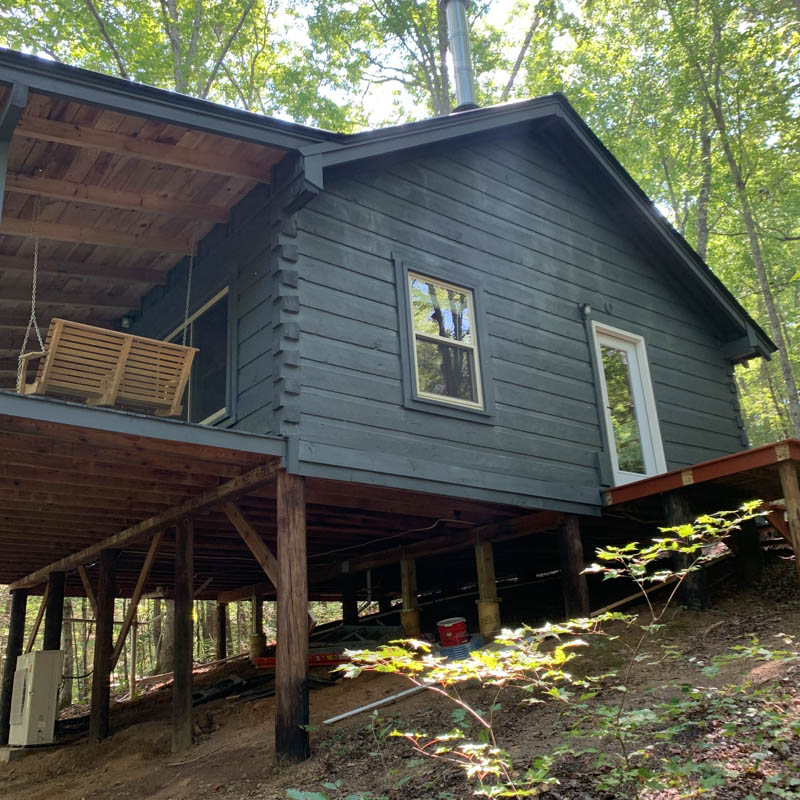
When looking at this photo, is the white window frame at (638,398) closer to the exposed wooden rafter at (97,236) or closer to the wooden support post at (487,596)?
the wooden support post at (487,596)

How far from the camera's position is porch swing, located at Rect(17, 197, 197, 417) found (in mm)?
6578

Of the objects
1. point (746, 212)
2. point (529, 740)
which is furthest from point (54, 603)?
point (746, 212)

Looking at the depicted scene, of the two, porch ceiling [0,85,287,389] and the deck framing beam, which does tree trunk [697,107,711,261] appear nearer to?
porch ceiling [0,85,287,389]

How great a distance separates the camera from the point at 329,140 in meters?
7.43

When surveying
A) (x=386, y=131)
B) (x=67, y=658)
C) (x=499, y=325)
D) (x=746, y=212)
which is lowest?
(x=67, y=658)

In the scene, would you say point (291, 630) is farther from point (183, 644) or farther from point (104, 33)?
point (104, 33)

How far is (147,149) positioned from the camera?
6.92 meters

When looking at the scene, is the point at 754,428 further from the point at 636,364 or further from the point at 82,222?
the point at 82,222

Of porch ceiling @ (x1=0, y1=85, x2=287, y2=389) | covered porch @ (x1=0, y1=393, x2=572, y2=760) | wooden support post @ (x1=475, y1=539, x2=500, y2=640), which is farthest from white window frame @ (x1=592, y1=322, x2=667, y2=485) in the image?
porch ceiling @ (x1=0, y1=85, x2=287, y2=389)

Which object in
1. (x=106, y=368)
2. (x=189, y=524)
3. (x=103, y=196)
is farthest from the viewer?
(x=189, y=524)

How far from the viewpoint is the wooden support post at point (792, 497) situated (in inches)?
291

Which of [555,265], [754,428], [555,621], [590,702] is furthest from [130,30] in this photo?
[754,428]

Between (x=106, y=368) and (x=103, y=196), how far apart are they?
186cm

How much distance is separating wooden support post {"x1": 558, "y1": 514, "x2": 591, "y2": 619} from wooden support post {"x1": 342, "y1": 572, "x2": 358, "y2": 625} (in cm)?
421
